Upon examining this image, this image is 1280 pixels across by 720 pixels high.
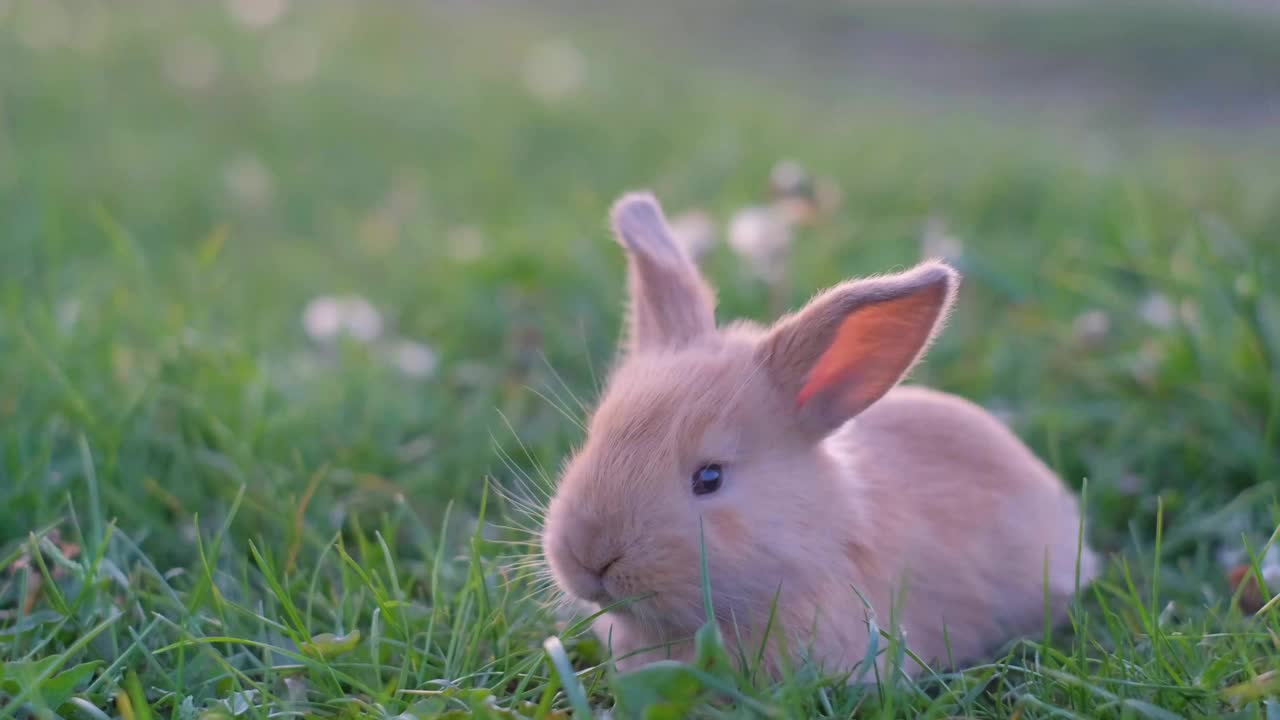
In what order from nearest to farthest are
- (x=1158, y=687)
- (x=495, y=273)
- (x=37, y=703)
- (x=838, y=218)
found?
(x=37, y=703)
(x=1158, y=687)
(x=495, y=273)
(x=838, y=218)

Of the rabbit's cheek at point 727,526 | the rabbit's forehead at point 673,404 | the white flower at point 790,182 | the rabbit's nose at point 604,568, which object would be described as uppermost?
the white flower at point 790,182

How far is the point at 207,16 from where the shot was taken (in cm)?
876

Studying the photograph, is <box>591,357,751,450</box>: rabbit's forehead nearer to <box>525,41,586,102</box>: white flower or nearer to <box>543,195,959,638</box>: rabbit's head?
<box>543,195,959,638</box>: rabbit's head

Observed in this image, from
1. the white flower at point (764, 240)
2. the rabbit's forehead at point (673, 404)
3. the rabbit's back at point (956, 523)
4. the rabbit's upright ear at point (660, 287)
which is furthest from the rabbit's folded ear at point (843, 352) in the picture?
the white flower at point (764, 240)

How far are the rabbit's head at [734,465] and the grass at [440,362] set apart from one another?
0.63 ft

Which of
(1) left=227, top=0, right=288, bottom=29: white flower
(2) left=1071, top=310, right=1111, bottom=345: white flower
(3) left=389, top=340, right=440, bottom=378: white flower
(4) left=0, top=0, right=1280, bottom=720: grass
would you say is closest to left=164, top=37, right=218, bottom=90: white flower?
(4) left=0, top=0, right=1280, bottom=720: grass

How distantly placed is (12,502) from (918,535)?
6.94 ft

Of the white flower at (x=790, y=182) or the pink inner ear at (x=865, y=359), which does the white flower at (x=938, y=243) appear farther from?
the pink inner ear at (x=865, y=359)

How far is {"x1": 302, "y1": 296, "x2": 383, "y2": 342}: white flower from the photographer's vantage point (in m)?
3.86

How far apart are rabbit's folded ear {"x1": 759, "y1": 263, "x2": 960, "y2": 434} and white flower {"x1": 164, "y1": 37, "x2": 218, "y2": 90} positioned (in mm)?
5878

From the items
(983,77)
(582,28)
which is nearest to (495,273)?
(582,28)

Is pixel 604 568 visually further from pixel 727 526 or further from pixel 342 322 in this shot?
pixel 342 322

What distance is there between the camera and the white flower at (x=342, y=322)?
3.86 meters

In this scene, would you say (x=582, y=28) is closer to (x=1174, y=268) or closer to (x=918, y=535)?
(x=1174, y=268)
